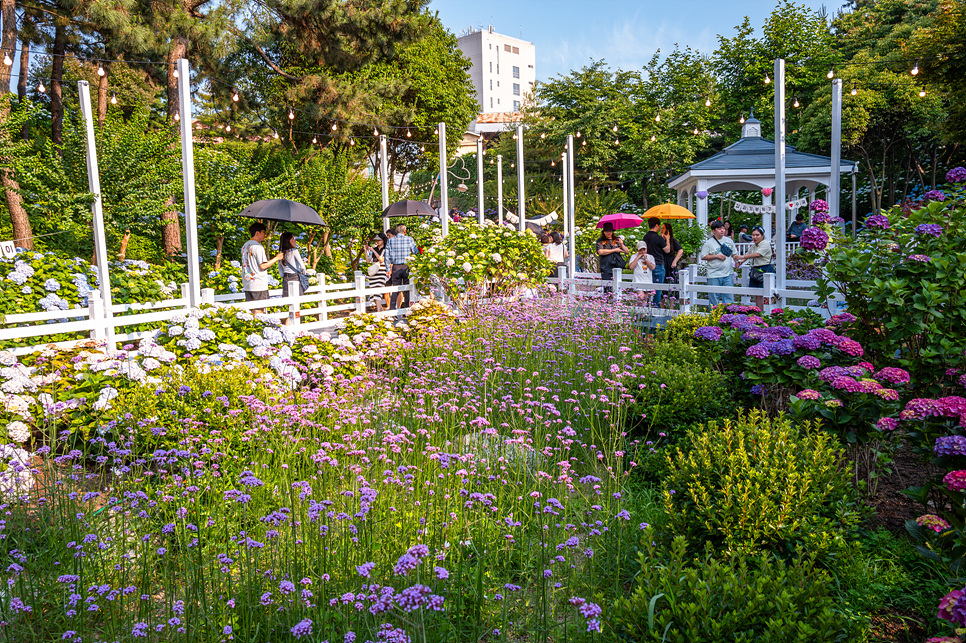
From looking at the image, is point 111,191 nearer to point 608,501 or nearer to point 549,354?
point 549,354

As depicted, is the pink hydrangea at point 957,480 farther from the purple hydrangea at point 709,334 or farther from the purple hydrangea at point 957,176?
the purple hydrangea at point 957,176

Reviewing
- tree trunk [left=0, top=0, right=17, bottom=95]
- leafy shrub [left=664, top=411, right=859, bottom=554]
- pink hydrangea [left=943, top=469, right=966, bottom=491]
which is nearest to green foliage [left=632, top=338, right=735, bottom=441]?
leafy shrub [left=664, top=411, right=859, bottom=554]

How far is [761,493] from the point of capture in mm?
2531

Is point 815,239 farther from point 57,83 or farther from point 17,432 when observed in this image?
point 57,83

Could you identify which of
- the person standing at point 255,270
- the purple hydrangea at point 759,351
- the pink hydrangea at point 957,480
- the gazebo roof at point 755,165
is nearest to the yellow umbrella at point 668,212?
the gazebo roof at point 755,165

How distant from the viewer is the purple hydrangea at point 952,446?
2.32 meters

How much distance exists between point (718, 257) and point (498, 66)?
64370 mm

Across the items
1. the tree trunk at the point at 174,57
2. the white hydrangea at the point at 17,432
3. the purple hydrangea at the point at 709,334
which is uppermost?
the tree trunk at the point at 174,57

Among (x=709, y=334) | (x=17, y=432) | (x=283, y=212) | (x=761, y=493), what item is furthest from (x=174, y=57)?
(x=761, y=493)

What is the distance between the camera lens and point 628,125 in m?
30.4

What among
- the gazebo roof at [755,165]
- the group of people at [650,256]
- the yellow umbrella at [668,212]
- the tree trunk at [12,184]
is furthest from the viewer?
the gazebo roof at [755,165]

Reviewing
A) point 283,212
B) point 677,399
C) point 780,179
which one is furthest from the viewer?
point 283,212

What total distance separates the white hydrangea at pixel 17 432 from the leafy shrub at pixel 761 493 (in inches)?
133

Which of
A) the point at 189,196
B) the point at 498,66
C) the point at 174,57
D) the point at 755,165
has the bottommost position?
the point at 189,196
